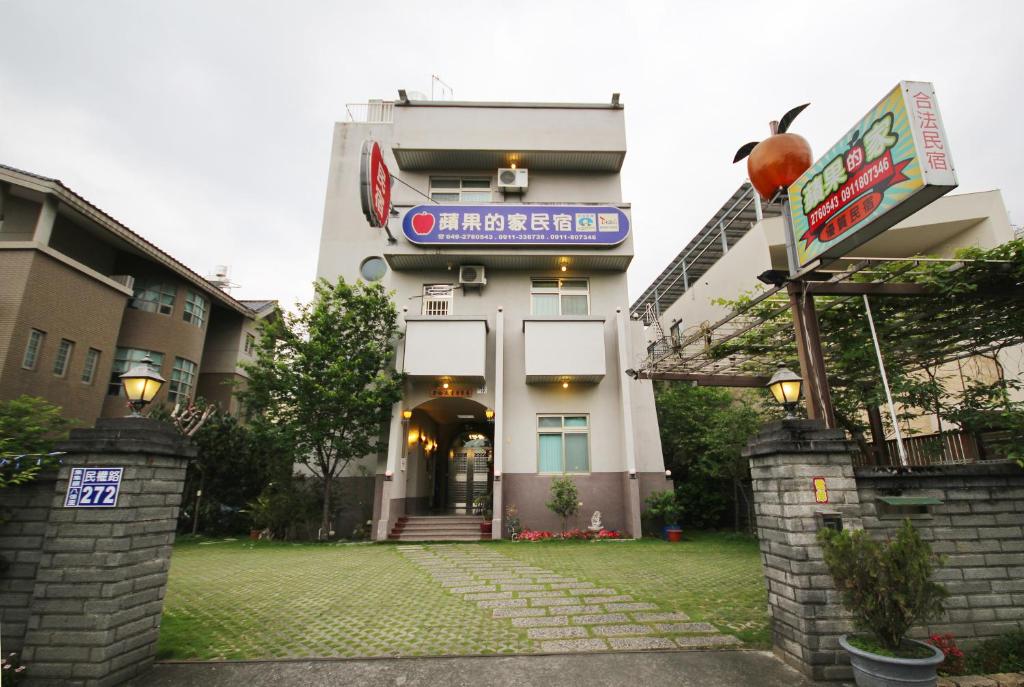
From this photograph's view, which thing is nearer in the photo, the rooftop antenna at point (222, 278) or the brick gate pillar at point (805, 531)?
the brick gate pillar at point (805, 531)

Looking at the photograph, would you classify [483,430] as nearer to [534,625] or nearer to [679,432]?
[679,432]

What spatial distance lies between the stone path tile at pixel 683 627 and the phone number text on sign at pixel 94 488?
17.1ft

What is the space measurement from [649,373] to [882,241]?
1332cm

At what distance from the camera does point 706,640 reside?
450 centimetres

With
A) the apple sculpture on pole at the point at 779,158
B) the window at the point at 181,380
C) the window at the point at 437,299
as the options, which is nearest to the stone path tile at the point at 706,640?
the apple sculpture on pole at the point at 779,158

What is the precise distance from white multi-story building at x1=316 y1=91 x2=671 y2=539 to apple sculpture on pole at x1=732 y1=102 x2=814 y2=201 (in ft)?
25.4

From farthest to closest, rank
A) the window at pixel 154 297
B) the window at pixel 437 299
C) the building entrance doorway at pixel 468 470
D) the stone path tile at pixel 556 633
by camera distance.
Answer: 1. the building entrance doorway at pixel 468 470
2. the window at pixel 154 297
3. the window at pixel 437 299
4. the stone path tile at pixel 556 633

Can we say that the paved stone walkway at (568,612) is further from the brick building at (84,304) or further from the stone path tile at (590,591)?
the brick building at (84,304)

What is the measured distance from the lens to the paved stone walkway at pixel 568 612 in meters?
4.52

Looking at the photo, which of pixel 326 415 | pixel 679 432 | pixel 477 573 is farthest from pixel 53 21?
pixel 679 432

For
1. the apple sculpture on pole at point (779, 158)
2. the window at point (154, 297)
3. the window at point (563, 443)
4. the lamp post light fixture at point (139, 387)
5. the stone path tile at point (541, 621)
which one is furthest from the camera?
the window at point (154, 297)

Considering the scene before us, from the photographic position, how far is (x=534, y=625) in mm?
5047

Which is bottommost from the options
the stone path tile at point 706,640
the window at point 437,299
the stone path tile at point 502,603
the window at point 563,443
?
the stone path tile at point 502,603

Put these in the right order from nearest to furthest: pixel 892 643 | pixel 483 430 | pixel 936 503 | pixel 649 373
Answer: pixel 892 643 → pixel 936 503 → pixel 649 373 → pixel 483 430
